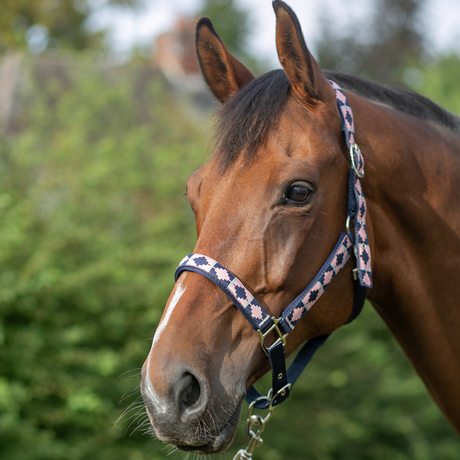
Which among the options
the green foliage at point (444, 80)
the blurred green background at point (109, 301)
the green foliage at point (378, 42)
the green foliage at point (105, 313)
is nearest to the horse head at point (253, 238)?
the blurred green background at point (109, 301)

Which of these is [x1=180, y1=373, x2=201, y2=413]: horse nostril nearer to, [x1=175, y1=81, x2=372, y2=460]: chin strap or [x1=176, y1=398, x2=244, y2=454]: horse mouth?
[x1=176, y1=398, x2=244, y2=454]: horse mouth

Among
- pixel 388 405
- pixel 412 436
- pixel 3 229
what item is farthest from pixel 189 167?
pixel 412 436

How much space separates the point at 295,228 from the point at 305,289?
0.78 feet

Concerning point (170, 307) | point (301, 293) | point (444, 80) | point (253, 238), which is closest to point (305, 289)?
point (301, 293)

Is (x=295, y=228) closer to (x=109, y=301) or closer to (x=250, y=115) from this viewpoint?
(x=250, y=115)

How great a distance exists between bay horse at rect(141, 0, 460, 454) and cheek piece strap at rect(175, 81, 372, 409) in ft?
0.07

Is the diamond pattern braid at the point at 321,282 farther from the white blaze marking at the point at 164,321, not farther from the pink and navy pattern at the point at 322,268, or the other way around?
the white blaze marking at the point at 164,321

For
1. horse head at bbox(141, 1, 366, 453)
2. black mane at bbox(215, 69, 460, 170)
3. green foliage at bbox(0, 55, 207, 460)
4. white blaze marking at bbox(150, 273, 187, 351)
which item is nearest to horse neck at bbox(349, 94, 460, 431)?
horse head at bbox(141, 1, 366, 453)

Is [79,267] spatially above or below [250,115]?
below

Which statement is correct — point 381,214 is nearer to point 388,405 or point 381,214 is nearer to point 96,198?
point 96,198

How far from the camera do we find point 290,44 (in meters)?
1.77

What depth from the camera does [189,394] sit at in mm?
1470

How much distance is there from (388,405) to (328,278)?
5.36 m

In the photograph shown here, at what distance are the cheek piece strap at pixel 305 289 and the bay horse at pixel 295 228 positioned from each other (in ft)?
0.07
